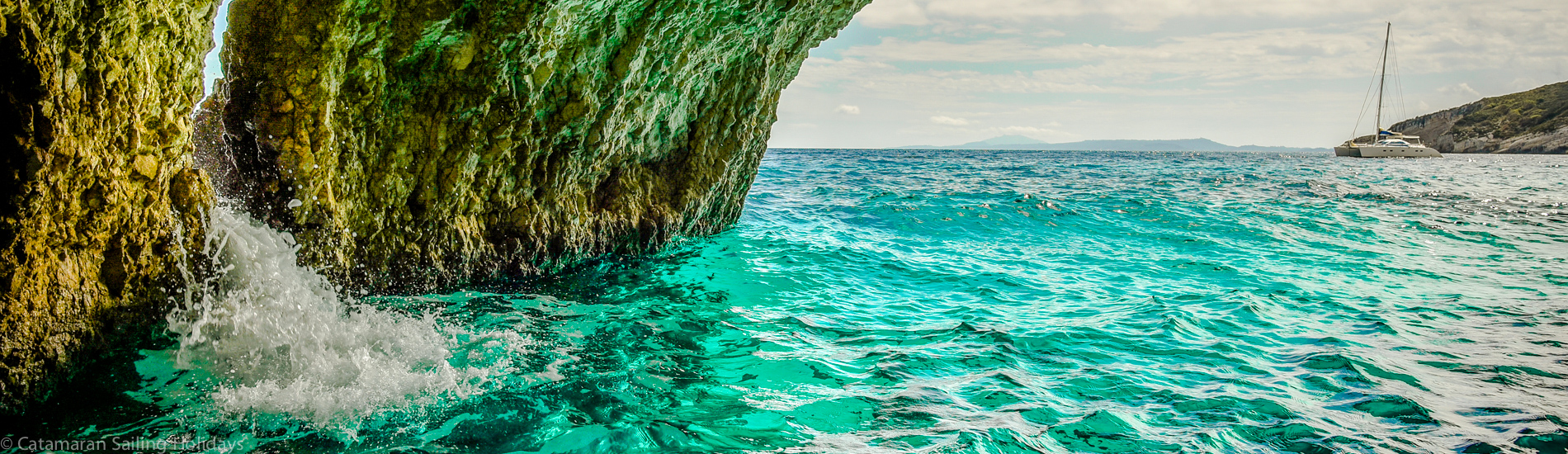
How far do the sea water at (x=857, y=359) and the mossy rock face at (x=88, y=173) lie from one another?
0.87ft

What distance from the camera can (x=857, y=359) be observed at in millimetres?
5480

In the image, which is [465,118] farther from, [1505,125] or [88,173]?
[1505,125]

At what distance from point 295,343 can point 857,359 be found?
3.77 meters

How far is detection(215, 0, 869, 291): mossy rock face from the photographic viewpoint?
16.3 feet

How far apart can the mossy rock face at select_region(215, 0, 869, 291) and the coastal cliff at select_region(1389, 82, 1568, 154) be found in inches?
3278

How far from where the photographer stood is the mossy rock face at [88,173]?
3.33m

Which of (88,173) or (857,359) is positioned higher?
(88,173)

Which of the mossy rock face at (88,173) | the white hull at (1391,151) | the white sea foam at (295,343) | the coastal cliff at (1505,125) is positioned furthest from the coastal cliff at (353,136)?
the coastal cliff at (1505,125)

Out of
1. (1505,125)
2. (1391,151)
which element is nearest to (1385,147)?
(1391,151)

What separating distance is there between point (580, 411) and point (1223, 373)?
4.50 metres

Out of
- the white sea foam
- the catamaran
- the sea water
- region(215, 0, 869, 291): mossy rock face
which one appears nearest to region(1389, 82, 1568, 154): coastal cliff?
the catamaran

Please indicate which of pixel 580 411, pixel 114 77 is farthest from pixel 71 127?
pixel 580 411

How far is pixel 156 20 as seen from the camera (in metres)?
3.93

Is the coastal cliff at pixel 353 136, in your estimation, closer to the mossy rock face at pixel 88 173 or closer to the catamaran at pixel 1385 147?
the mossy rock face at pixel 88 173
